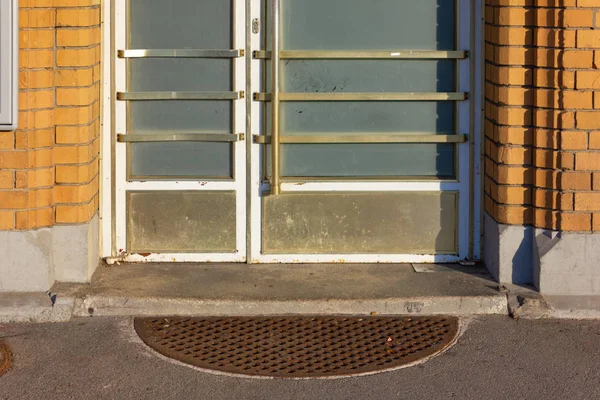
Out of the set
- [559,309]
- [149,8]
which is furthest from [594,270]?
[149,8]

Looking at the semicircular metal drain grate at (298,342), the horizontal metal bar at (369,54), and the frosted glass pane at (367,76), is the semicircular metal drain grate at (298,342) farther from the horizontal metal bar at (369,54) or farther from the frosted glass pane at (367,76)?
the horizontal metal bar at (369,54)

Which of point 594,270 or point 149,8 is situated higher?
point 149,8

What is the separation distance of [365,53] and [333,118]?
0.50 m

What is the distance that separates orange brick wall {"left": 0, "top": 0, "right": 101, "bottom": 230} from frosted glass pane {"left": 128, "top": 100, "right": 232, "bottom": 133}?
432 millimetres

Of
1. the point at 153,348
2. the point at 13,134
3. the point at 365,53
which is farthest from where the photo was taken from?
the point at 365,53

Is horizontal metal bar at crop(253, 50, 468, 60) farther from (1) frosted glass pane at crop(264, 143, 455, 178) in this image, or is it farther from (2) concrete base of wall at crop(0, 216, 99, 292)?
(2) concrete base of wall at crop(0, 216, 99, 292)

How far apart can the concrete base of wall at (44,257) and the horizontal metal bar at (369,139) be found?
1440 mm

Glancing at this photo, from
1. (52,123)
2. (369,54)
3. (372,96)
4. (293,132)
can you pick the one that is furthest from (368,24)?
(52,123)

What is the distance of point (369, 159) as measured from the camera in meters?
8.17

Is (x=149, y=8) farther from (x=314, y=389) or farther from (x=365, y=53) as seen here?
(x=314, y=389)

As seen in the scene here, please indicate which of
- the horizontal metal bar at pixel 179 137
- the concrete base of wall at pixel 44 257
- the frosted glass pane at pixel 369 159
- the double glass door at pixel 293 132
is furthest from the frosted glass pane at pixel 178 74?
the concrete base of wall at pixel 44 257

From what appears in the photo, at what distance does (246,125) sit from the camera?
8.14m

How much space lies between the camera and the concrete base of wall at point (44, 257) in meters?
7.39

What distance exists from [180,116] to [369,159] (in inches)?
52.7
